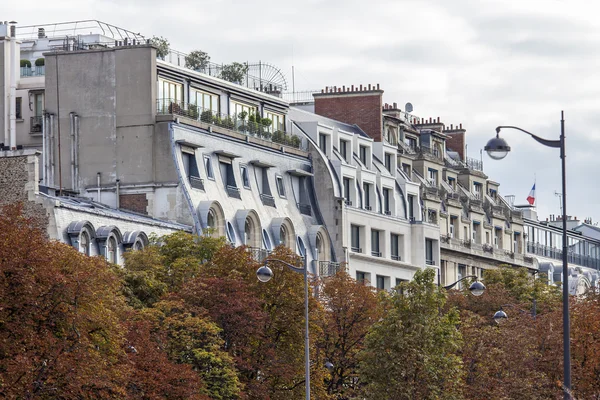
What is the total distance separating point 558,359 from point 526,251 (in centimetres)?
6601

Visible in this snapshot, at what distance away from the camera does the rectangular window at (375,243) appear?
108938 mm

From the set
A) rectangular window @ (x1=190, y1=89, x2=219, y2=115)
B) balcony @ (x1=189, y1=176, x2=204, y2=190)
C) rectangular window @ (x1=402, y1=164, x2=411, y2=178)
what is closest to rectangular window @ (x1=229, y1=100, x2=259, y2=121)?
rectangular window @ (x1=190, y1=89, x2=219, y2=115)

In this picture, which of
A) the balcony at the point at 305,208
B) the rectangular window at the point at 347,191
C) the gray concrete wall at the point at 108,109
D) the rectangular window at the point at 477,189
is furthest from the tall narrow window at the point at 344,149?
the rectangular window at the point at 477,189

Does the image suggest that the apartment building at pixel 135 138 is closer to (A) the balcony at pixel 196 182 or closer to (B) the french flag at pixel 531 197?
(A) the balcony at pixel 196 182

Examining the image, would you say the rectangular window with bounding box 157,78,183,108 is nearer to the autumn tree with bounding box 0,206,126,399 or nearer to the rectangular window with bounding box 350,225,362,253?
the rectangular window with bounding box 350,225,362,253

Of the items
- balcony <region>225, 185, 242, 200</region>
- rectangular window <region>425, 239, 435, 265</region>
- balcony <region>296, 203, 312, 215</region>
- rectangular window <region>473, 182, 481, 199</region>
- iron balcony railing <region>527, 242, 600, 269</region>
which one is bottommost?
rectangular window <region>425, 239, 435, 265</region>

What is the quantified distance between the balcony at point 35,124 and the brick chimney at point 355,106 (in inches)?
1082

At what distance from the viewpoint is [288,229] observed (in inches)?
3834

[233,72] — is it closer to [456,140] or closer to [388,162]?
[388,162]

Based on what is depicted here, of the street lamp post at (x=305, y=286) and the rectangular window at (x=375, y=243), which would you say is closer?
the street lamp post at (x=305, y=286)

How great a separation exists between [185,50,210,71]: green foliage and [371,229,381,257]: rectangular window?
52.0 ft

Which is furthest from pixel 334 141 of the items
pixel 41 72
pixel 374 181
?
pixel 41 72

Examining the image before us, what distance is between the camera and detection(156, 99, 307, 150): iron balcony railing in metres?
90.6

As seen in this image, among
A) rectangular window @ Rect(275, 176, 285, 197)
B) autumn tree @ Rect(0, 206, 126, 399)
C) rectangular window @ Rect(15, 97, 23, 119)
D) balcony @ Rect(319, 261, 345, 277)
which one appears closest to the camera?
autumn tree @ Rect(0, 206, 126, 399)
